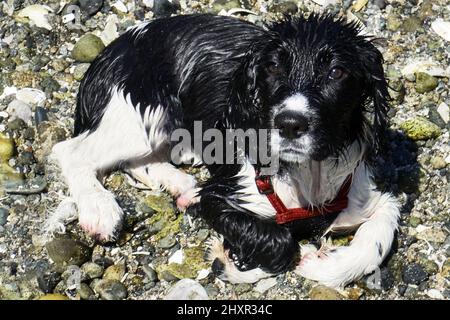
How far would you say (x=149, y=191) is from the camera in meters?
5.97

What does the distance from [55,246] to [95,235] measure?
27 centimetres

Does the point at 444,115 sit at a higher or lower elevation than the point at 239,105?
lower

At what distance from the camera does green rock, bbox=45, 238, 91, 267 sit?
17.6ft

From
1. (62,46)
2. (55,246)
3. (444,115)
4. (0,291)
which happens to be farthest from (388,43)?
(0,291)

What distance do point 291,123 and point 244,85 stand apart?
621mm

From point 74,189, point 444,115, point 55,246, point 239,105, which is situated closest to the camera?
point 239,105

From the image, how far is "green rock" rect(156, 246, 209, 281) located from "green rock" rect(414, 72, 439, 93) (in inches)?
85.5

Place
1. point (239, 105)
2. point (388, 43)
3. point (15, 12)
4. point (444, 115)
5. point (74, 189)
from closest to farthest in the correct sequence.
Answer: point (239, 105) < point (74, 189) < point (444, 115) < point (388, 43) < point (15, 12)

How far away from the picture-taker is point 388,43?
684 centimetres

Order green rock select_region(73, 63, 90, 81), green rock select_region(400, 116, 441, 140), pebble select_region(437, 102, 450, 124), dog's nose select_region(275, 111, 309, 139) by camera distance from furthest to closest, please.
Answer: green rock select_region(73, 63, 90, 81), pebble select_region(437, 102, 450, 124), green rock select_region(400, 116, 441, 140), dog's nose select_region(275, 111, 309, 139)

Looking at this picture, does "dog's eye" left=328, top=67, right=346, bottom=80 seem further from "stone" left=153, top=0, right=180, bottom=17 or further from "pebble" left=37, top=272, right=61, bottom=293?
"stone" left=153, top=0, right=180, bottom=17

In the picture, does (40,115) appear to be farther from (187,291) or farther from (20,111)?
(187,291)

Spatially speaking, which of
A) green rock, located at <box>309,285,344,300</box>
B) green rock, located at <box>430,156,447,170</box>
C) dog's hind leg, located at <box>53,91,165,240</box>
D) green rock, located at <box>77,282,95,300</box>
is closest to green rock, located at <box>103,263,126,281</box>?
green rock, located at <box>77,282,95,300</box>

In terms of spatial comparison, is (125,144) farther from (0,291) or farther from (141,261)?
(0,291)
